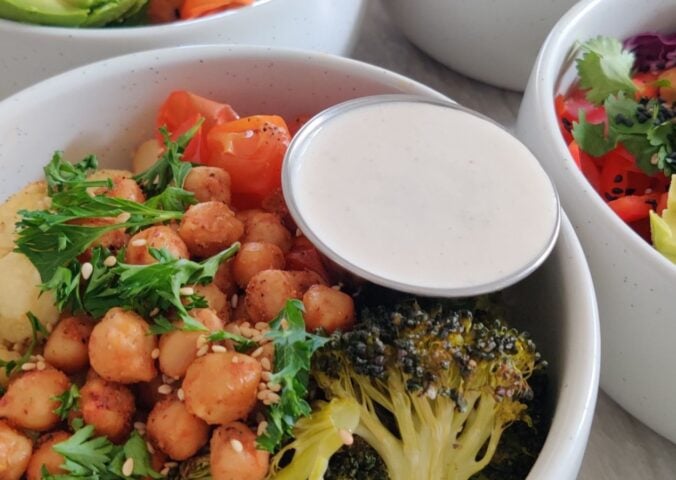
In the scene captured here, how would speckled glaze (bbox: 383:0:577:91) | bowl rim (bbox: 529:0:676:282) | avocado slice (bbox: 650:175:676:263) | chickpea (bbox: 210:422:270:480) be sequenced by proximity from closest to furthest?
chickpea (bbox: 210:422:270:480)
bowl rim (bbox: 529:0:676:282)
avocado slice (bbox: 650:175:676:263)
speckled glaze (bbox: 383:0:577:91)

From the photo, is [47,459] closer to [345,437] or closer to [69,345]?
[69,345]

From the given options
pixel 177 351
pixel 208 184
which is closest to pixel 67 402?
pixel 177 351

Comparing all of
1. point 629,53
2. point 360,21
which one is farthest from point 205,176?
point 629,53

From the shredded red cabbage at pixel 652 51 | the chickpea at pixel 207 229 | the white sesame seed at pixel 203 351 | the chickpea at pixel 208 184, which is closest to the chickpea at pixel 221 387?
the white sesame seed at pixel 203 351

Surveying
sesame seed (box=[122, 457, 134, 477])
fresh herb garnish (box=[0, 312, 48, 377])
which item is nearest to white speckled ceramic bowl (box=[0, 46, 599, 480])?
fresh herb garnish (box=[0, 312, 48, 377])

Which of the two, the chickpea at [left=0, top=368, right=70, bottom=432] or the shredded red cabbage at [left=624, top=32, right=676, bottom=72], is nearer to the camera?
the chickpea at [left=0, top=368, right=70, bottom=432]

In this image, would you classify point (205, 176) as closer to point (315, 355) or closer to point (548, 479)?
point (315, 355)

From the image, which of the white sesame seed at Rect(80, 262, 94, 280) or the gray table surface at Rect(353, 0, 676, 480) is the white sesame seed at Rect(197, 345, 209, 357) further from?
the gray table surface at Rect(353, 0, 676, 480)
